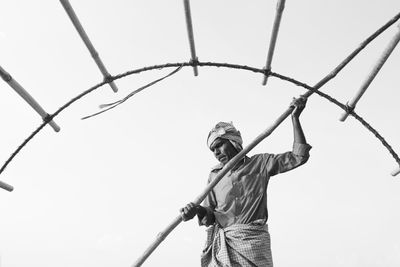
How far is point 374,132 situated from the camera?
16.7ft

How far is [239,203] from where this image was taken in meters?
4.67

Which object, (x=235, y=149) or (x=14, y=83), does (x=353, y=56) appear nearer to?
(x=235, y=149)

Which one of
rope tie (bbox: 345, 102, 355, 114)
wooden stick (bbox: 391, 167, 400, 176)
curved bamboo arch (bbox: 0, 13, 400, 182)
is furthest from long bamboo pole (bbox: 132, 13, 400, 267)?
wooden stick (bbox: 391, 167, 400, 176)

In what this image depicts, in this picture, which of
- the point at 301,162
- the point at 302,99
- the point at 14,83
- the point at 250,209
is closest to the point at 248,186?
the point at 250,209

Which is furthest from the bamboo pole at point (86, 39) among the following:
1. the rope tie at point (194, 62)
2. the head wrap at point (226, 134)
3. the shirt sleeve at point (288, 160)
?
the shirt sleeve at point (288, 160)

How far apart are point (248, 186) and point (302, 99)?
107 centimetres

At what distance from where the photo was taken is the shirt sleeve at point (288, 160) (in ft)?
15.0

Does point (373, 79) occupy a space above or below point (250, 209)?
above

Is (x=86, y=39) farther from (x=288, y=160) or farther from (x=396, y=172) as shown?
(x=396, y=172)

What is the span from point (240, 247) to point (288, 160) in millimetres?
1019

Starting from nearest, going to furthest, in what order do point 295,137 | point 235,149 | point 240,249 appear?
point 240,249 < point 295,137 < point 235,149

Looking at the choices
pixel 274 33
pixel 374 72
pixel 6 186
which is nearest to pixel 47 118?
pixel 6 186

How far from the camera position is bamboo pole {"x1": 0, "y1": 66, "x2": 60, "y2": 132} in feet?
15.6

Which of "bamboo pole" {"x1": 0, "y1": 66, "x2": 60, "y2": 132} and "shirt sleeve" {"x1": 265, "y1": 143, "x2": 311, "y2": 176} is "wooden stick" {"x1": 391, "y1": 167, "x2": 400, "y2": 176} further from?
"bamboo pole" {"x1": 0, "y1": 66, "x2": 60, "y2": 132}
